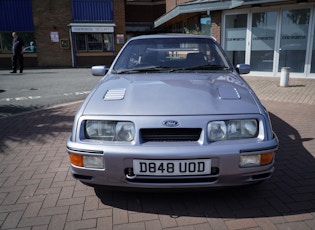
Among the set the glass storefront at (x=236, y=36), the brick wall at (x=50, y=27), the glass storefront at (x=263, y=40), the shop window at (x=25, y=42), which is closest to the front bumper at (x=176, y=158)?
the glass storefront at (x=263, y=40)

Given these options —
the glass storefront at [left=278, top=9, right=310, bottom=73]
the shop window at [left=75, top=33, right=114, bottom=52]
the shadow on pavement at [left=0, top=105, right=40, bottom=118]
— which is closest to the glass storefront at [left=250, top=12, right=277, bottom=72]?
the glass storefront at [left=278, top=9, right=310, bottom=73]

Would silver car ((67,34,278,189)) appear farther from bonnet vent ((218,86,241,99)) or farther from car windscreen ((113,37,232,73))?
car windscreen ((113,37,232,73))

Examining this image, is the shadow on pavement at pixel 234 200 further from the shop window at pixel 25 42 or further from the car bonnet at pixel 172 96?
the shop window at pixel 25 42

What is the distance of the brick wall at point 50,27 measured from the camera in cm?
1948

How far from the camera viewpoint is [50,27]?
777 inches

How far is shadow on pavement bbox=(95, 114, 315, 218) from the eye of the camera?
251cm

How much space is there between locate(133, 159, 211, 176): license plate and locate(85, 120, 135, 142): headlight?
0.26 meters

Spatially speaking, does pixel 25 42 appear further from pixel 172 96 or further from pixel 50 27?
pixel 172 96

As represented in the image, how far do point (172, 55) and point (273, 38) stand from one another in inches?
348

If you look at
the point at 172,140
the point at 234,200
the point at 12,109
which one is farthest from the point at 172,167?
the point at 12,109

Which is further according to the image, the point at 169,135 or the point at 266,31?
the point at 266,31

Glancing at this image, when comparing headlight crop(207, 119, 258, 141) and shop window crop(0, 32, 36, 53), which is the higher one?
shop window crop(0, 32, 36, 53)

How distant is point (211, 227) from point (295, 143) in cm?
256

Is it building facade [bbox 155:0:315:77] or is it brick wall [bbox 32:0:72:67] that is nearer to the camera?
building facade [bbox 155:0:315:77]
